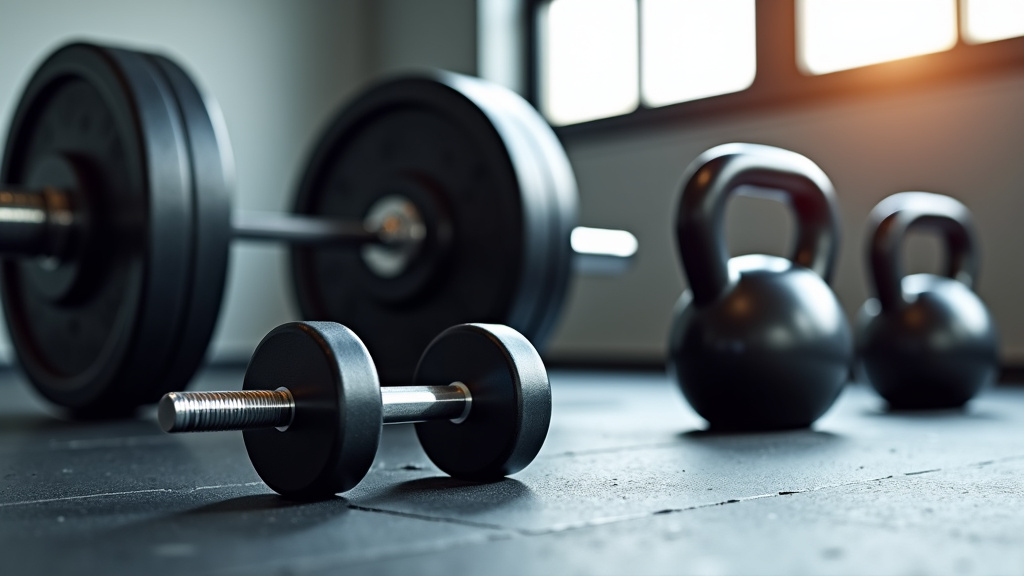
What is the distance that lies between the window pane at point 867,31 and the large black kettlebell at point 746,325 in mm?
1756

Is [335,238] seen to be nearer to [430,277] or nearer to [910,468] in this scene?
[430,277]

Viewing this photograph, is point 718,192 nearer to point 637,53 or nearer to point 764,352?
point 764,352

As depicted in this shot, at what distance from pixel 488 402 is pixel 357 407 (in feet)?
0.50

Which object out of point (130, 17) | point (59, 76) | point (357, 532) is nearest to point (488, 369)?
point (357, 532)

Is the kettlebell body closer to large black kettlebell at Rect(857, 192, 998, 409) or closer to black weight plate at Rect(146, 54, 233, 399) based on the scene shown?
large black kettlebell at Rect(857, 192, 998, 409)

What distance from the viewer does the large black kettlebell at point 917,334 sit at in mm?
1757

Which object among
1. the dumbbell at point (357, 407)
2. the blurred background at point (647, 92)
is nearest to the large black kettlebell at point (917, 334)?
the blurred background at point (647, 92)

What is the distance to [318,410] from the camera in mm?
740

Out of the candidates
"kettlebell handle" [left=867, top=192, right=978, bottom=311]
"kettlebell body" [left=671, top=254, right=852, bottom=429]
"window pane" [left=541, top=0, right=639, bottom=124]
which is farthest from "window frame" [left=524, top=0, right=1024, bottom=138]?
"kettlebell body" [left=671, top=254, right=852, bottom=429]

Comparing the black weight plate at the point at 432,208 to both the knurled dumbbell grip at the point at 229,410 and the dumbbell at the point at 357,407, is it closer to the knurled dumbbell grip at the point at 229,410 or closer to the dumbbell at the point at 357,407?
the dumbbell at the point at 357,407

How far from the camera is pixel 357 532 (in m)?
0.67

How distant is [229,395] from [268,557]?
17cm

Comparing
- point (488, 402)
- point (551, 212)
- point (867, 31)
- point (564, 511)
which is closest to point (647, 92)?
point (867, 31)

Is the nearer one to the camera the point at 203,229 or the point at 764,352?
the point at 764,352
